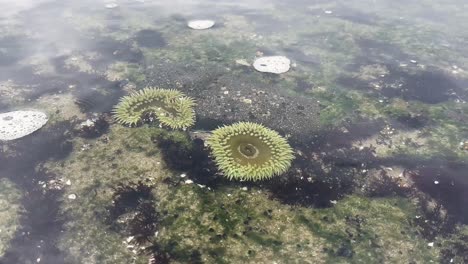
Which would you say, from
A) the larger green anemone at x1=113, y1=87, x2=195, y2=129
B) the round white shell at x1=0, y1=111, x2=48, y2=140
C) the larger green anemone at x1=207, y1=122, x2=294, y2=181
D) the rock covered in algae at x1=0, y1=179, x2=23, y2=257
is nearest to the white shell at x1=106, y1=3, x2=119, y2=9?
the larger green anemone at x1=113, y1=87, x2=195, y2=129

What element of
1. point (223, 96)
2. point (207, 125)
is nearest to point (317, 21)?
point (223, 96)

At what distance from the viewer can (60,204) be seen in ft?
25.0

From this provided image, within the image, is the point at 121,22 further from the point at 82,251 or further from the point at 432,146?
the point at 432,146

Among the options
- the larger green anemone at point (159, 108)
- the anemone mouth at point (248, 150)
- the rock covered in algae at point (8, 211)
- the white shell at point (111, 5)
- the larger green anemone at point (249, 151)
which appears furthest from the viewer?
the white shell at point (111, 5)

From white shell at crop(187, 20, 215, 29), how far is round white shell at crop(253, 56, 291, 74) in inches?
171

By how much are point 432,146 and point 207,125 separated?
6.24 metres

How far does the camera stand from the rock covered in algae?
6.88 meters

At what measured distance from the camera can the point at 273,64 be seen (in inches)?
525

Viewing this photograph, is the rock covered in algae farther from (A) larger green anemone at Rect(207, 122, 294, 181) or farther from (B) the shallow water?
(A) larger green anemone at Rect(207, 122, 294, 181)

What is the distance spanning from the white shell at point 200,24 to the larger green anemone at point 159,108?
6.34 m

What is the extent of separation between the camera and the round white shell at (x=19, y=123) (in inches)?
368

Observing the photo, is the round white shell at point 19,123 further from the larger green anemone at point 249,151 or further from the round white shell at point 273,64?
the round white shell at point 273,64

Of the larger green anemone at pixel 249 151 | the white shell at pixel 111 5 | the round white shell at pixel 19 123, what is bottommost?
the larger green anemone at pixel 249 151

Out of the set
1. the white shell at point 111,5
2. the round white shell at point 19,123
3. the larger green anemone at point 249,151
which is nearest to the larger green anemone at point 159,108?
the larger green anemone at point 249,151
